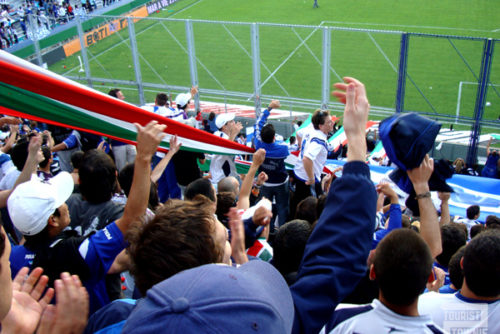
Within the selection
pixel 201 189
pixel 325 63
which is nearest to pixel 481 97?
pixel 325 63

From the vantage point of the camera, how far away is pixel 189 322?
3.43 ft

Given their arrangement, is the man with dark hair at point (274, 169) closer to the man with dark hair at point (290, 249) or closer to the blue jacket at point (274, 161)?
the blue jacket at point (274, 161)

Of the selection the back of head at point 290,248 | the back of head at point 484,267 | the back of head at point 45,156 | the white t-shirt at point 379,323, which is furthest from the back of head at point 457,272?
the back of head at point 45,156

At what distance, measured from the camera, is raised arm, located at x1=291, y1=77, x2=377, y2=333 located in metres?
1.49

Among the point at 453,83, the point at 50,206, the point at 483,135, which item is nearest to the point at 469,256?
the point at 50,206

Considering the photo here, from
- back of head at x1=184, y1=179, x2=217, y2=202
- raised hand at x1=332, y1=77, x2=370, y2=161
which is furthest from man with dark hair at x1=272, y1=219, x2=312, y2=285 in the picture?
raised hand at x1=332, y1=77, x2=370, y2=161

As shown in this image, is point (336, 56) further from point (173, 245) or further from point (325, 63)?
point (173, 245)

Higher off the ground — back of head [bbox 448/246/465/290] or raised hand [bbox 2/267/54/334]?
raised hand [bbox 2/267/54/334]

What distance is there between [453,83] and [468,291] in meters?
17.1

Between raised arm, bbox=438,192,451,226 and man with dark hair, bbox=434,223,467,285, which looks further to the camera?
raised arm, bbox=438,192,451,226

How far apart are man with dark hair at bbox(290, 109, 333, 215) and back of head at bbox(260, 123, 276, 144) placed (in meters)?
0.50

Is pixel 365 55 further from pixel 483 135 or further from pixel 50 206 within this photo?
pixel 50 206

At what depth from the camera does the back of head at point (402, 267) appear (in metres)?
1.92

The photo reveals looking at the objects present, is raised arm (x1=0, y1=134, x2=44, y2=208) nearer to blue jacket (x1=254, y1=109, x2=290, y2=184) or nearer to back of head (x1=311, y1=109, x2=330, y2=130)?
blue jacket (x1=254, y1=109, x2=290, y2=184)
